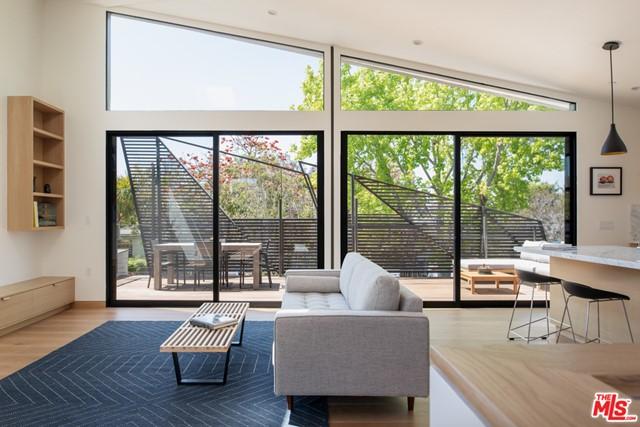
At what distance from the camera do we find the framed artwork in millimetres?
5406

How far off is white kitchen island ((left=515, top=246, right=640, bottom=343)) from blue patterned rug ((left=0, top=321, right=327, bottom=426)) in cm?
246

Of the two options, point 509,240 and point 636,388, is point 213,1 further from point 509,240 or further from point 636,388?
point 636,388

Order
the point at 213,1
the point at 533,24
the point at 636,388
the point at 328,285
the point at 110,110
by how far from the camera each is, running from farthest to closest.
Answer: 1. the point at 110,110
2. the point at 213,1
3. the point at 328,285
4. the point at 533,24
5. the point at 636,388

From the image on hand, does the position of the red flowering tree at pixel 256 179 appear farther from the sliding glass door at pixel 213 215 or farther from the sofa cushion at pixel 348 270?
the sofa cushion at pixel 348 270

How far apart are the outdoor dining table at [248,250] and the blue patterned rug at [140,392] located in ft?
5.84

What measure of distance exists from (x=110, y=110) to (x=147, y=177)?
988 millimetres

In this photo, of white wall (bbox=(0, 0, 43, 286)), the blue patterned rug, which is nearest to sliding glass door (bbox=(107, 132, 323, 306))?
white wall (bbox=(0, 0, 43, 286))

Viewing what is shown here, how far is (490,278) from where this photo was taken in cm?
555

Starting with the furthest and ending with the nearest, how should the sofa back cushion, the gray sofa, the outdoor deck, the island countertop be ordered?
1. the outdoor deck
2. the island countertop
3. the sofa back cushion
4. the gray sofa

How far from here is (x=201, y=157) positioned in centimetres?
555

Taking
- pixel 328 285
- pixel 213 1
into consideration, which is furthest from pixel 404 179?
pixel 213 1

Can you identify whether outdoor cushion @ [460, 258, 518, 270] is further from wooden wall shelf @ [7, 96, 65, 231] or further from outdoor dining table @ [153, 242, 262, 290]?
wooden wall shelf @ [7, 96, 65, 231]

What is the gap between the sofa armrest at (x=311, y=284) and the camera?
409 centimetres

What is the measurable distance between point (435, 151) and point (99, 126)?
14.8ft
